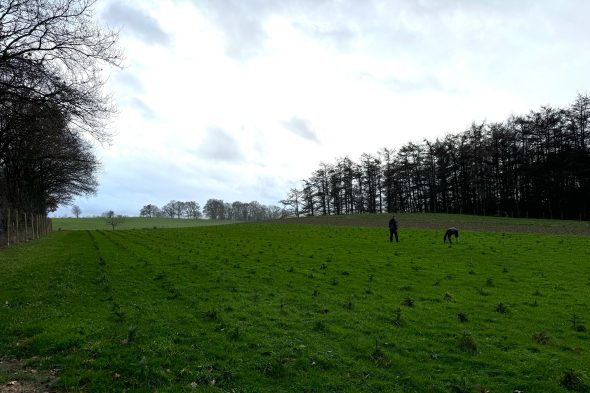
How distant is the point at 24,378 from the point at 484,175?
311 feet

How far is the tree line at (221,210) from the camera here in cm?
17250

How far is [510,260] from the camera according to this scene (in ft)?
76.6

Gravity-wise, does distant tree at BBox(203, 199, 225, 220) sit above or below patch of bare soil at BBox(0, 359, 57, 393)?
above

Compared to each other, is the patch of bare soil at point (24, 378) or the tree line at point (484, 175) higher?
the tree line at point (484, 175)

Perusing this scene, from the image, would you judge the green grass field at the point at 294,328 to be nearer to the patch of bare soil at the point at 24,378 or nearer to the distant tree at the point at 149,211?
the patch of bare soil at the point at 24,378

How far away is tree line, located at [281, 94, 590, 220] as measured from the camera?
75594 mm

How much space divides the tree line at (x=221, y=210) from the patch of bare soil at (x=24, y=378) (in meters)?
157

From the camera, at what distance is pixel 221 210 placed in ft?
577

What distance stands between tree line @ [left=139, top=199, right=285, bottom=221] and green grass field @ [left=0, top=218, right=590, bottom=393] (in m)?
147

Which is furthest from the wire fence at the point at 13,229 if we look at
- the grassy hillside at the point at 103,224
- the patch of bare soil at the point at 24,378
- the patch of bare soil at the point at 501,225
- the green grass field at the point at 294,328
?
the grassy hillside at the point at 103,224

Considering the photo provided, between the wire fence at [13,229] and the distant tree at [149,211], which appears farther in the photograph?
the distant tree at [149,211]

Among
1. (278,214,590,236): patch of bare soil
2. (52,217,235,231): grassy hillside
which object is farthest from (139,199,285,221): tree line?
(278,214,590,236): patch of bare soil

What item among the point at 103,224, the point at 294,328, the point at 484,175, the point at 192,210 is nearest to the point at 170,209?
the point at 192,210

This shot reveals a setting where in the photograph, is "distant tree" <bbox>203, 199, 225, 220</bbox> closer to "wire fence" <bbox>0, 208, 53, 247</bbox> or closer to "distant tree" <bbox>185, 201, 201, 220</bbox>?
"distant tree" <bbox>185, 201, 201, 220</bbox>
